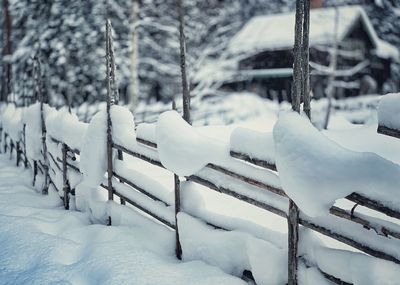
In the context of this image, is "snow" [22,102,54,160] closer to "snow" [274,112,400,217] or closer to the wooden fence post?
the wooden fence post

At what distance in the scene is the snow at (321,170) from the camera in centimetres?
212

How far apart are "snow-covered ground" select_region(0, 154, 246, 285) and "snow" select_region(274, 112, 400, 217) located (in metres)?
1.07

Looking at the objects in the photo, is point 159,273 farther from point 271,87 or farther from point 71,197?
point 271,87

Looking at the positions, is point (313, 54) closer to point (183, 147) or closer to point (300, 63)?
point (183, 147)

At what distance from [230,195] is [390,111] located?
1.54m

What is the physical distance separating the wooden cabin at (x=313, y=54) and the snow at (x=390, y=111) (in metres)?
22.5

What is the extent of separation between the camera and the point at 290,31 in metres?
25.4

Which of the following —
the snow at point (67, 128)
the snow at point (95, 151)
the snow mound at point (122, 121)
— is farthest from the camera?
the snow at point (67, 128)

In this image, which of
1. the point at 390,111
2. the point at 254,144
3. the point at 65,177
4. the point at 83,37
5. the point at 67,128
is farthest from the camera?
the point at 83,37

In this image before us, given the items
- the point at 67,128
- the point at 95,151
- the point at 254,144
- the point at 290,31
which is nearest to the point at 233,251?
the point at 254,144

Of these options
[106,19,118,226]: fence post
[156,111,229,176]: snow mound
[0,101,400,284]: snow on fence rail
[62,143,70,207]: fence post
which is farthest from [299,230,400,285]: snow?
[62,143,70,207]: fence post

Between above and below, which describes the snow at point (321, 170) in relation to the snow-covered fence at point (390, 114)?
below

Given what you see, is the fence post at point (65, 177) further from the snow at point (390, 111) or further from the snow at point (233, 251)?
the snow at point (390, 111)

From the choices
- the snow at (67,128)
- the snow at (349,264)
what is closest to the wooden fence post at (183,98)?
the snow at (349,264)
